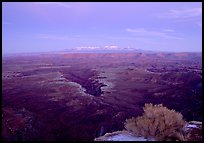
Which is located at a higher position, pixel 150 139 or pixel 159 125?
pixel 159 125

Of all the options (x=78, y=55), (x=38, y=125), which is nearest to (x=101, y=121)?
(x=38, y=125)

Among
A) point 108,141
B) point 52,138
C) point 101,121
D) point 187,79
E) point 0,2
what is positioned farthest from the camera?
point 187,79

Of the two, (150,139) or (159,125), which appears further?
(159,125)

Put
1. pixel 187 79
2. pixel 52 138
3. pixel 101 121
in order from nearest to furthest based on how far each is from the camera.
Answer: pixel 52 138
pixel 101 121
pixel 187 79

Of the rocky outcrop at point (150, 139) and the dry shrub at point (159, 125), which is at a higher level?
the dry shrub at point (159, 125)

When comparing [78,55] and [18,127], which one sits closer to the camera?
[18,127]

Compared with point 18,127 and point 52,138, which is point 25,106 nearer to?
point 18,127

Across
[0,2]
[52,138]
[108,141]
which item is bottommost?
[52,138]

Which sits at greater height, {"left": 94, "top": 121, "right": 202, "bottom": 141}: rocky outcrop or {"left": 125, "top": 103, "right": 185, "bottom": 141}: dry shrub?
{"left": 125, "top": 103, "right": 185, "bottom": 141}: dry shrub
